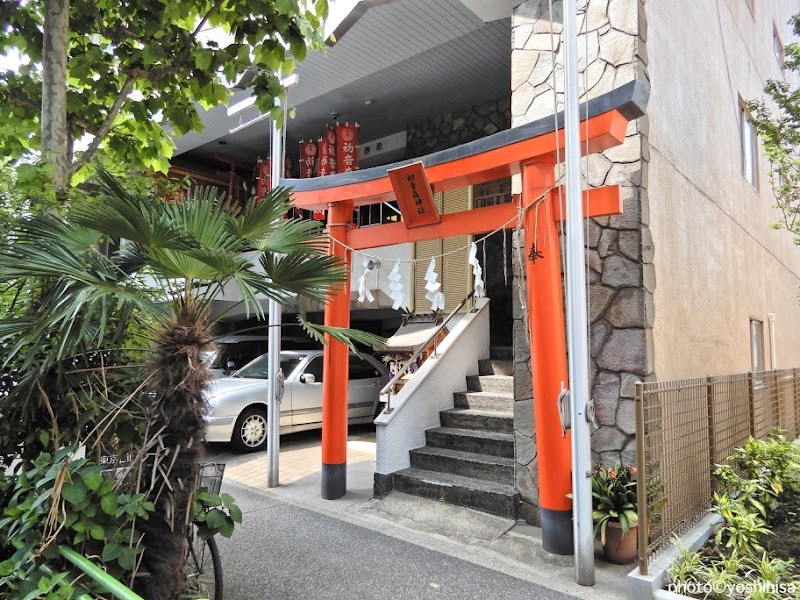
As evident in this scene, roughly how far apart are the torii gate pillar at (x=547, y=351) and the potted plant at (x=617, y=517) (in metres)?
0.24

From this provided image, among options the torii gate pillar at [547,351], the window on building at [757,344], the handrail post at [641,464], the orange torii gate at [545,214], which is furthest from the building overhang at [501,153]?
the window on building at [757,344]

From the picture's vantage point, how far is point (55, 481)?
2.46 metres

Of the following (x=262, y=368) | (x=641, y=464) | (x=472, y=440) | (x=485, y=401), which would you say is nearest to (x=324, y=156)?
(x=262, y=368)

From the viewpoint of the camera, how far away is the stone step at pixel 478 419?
20.0 feet

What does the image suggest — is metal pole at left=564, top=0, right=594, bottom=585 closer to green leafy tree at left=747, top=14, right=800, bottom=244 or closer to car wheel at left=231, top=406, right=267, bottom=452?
car wheel at left=231, top=406, right=267, bottom=452

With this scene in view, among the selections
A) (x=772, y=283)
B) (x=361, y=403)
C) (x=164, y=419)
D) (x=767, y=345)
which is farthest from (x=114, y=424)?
(x=772, y=283)

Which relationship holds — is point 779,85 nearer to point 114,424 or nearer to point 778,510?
point 778,510

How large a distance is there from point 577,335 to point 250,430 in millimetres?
6204

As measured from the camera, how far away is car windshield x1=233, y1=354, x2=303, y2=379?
9.10 meters

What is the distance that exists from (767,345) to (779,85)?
4.91 metres

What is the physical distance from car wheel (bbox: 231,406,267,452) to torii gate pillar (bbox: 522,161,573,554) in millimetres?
5428

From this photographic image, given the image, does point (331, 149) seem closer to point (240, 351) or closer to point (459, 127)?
point (459, 127)

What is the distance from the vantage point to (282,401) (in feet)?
28.9

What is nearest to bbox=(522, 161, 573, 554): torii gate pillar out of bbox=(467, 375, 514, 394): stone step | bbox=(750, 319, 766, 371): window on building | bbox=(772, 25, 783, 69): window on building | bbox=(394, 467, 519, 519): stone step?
bbox=(394, 467, 519, 519): stone step
